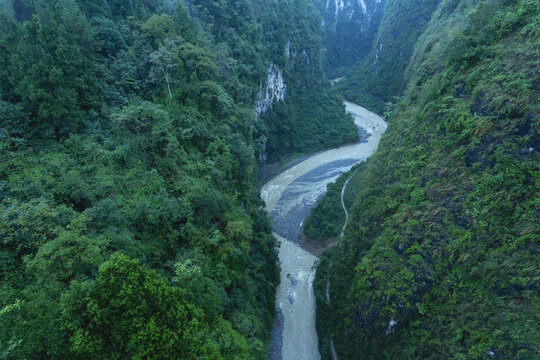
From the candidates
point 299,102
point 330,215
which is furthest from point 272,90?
point 330,215

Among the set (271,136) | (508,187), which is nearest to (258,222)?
(508,187)

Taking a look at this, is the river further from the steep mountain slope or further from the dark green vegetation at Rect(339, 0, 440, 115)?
the dark green vegetation at Rect(339, 0, 440, 115)

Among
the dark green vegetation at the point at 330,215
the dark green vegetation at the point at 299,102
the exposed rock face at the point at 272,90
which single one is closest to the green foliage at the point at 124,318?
the dark green vegetation at the point at 330,215

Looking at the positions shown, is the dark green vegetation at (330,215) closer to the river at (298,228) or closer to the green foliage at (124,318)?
the river at (298,228)

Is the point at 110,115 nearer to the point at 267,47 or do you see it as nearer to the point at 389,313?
the point at 389,313

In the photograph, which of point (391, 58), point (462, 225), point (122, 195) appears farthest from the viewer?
point (391, 58)

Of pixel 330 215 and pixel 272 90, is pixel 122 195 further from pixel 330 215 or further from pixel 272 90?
pixel 272 90

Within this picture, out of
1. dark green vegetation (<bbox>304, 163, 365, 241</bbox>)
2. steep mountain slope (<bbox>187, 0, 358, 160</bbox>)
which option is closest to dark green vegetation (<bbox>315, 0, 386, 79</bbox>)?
steep mountain slope (<bbox>187, 0, 358, 160</bbox>)

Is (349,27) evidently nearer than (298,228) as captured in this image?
No
